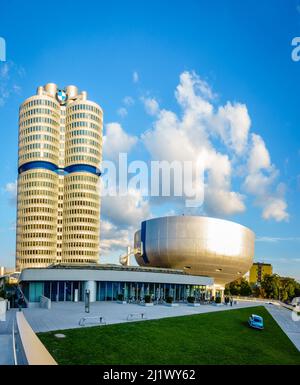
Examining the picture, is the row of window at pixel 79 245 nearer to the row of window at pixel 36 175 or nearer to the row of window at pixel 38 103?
the row of window at pixel 36 175

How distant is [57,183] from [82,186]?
9142mm

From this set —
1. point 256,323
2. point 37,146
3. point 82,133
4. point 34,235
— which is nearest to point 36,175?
point 37,146

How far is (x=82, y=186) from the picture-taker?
127750 mm

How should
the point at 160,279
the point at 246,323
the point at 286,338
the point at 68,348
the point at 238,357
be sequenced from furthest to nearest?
the point at 160,279 → the point at 246,323 → the point at 286,338 → the point at 238,357 → the point at 68,348

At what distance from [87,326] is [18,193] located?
11016cm

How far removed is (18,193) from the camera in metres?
129

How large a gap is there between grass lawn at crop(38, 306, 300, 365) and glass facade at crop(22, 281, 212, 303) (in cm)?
1676

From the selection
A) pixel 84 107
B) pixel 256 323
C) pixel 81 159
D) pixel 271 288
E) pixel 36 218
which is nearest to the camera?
pixel 256 323

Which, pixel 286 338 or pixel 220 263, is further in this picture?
pixel 220 263

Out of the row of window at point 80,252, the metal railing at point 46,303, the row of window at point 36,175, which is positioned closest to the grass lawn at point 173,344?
the metal railing at point 46,303

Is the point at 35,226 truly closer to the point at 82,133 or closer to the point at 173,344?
the point at 82,133

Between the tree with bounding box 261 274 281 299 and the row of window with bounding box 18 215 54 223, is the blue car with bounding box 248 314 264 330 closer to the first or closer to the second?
the tree with bounding box 261 274 281 299
